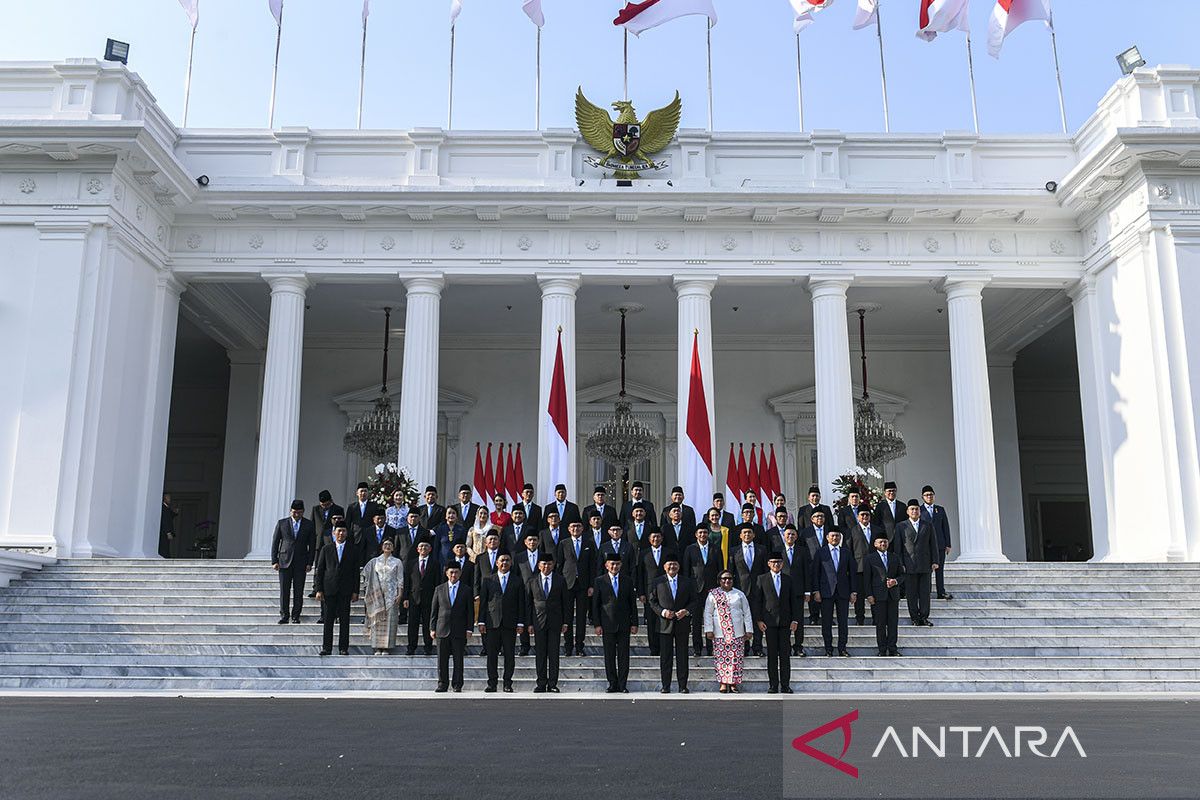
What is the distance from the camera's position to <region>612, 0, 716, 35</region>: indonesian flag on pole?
688 inches

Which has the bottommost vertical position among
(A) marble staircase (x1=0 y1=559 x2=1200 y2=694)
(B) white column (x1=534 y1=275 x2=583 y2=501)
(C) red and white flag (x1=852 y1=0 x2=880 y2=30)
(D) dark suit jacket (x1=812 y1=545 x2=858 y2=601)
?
(A) marble staircase (x1=0 y1=559 x2=1200 y2=694)

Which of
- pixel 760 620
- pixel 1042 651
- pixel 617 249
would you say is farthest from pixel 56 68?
pixel 1042 651

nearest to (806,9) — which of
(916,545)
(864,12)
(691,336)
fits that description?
(864,12)

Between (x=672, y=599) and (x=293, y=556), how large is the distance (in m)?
4.78

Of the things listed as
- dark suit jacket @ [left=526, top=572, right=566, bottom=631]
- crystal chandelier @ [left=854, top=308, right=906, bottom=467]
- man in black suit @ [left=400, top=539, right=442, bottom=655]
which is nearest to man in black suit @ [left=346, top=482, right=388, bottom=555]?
man in black suit @ [left=400, top=539, right=442, bottom=655]

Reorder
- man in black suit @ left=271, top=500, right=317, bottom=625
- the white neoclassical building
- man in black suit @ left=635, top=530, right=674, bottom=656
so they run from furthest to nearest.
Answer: the white neoclassical building, man in black suit @ left=271, top=500, right=317, bottom=625, man in black suit @ left=635, top=530, right=674, bottom=656

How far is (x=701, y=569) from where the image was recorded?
11414 mm

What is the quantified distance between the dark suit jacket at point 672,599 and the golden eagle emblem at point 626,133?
934cm

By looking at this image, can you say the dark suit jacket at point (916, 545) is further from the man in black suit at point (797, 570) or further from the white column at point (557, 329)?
the white column at point (557, 329)

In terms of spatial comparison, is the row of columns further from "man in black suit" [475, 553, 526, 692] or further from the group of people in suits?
"man in black suit" [475, 553, 526, 692]

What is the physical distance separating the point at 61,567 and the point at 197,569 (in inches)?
70.4

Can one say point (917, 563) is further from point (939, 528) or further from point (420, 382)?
point (420, 382)

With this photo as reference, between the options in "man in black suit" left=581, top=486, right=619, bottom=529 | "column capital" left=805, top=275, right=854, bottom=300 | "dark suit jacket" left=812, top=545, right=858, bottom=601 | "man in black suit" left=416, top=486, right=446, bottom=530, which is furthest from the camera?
"column capital" left=805, top=275, right=854, bottom=300

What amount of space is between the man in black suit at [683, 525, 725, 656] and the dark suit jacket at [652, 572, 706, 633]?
1.03 ft
